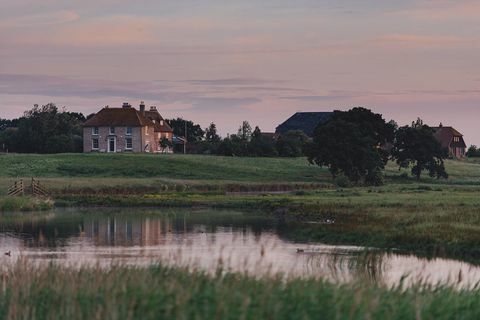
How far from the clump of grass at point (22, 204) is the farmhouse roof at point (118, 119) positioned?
83.6 metres

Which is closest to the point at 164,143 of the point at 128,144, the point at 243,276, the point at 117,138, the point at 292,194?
the point at 128,144

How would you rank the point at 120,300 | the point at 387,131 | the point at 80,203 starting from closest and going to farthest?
the point at 120,300 < the point at 80,203 < the point at 387,131

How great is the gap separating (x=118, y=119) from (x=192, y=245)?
11455cm

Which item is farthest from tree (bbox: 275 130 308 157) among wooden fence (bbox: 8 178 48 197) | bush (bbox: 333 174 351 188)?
wooden fence (bbox: 8 178 48 197)

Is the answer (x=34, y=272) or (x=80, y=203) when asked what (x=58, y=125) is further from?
(x=34, y=272)

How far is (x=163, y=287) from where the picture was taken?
1895cm

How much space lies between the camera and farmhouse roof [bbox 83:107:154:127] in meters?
155

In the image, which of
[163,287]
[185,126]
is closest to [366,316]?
[163,287]

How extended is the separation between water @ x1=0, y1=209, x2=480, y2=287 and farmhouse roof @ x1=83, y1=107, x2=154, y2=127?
85239mm

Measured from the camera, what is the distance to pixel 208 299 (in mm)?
18047

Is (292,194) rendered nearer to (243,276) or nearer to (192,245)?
(192,245)

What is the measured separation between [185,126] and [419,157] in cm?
7247

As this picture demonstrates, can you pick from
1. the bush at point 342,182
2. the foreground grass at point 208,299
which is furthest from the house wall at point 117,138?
the foreground grass at point 208,299

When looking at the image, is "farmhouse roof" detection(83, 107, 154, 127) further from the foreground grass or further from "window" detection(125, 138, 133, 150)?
the foreground grass
